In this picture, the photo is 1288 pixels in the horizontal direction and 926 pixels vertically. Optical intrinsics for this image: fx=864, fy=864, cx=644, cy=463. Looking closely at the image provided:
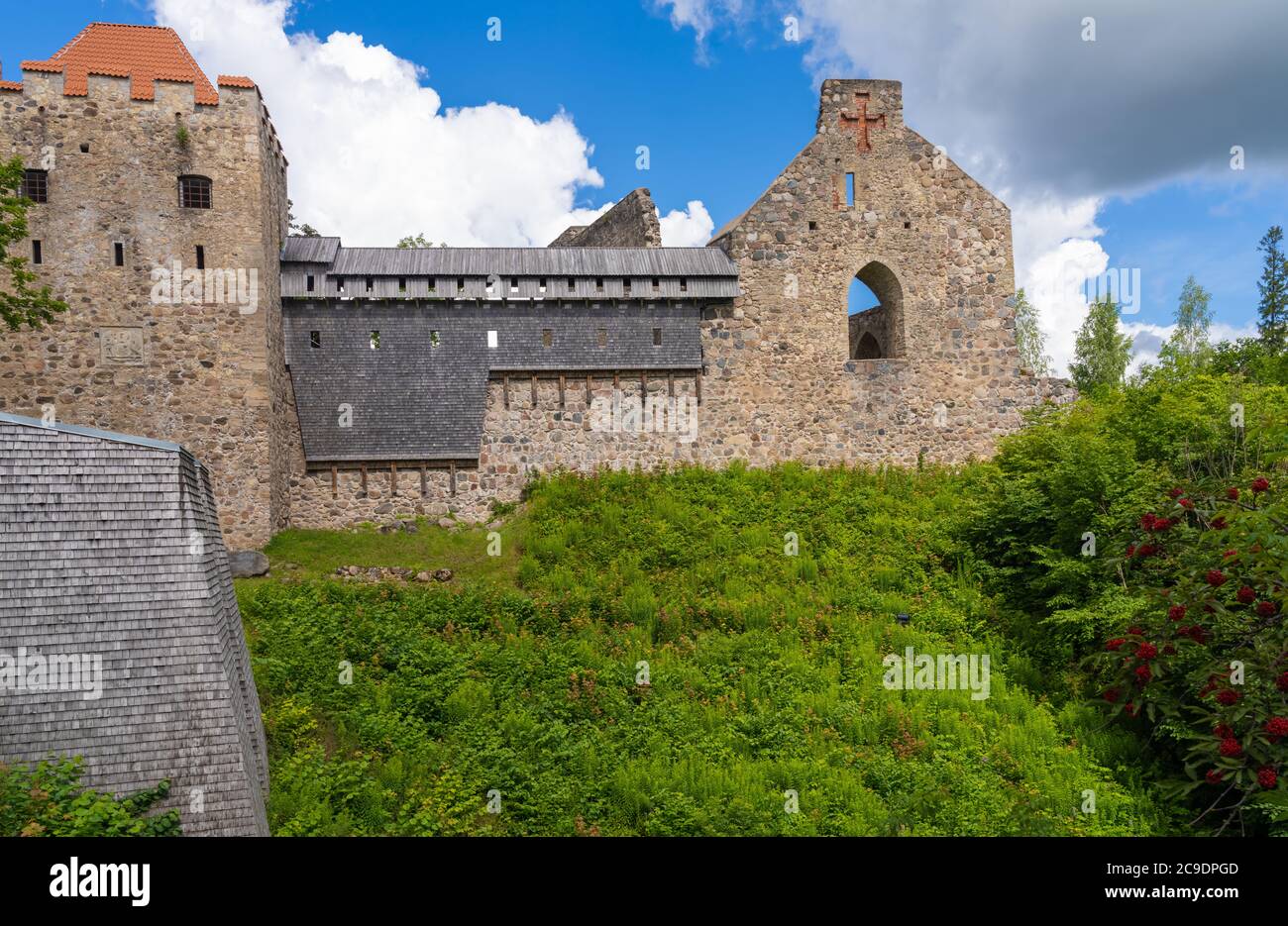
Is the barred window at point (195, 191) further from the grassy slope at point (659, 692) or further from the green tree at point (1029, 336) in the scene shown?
the green tree at point (1029, 336)

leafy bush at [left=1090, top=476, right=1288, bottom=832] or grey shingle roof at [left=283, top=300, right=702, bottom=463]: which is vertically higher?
grey shingle roof at [left=283, top=300, right=702, bottom=463]

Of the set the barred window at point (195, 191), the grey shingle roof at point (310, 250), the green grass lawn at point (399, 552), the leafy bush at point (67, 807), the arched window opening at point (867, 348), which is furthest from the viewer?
the arched window opening at point (867, 348)

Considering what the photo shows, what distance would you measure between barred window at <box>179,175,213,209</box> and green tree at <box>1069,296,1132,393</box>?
32.7m

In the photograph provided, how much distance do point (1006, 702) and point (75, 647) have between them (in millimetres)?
12666

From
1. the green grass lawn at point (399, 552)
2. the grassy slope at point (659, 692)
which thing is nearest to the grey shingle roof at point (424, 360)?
the green grass lawn at point (399, 552)

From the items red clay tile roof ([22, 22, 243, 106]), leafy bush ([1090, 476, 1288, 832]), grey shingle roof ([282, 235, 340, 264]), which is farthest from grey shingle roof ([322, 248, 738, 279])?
leafy bush ([1090, 476, 1288, 832])

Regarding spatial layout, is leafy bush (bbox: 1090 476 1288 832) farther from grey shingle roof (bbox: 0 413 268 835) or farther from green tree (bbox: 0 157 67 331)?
green tree (bbox: 0 157 67 331)

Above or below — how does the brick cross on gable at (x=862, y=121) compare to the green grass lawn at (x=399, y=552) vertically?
above

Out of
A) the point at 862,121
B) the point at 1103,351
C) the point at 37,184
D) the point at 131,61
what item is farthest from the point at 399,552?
the point at 1103,351

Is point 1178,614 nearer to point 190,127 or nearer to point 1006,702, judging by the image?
point 1006,702

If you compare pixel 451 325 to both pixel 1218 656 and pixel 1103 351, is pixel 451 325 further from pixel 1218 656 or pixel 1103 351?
pixel 1103 351

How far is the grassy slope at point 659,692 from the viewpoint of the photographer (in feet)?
36.0

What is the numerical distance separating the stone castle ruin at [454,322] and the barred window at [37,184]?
0.16 feet

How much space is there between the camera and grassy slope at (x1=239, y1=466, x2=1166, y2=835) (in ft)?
36.0
